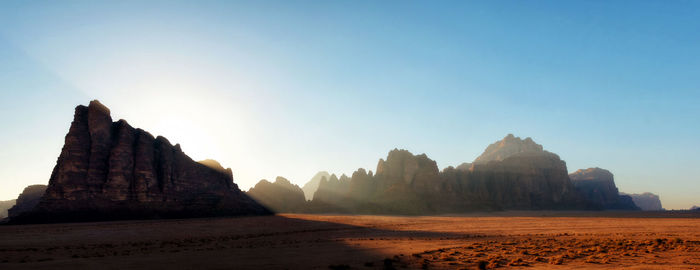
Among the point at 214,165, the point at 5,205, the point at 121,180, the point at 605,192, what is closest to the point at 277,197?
the point at 214,165

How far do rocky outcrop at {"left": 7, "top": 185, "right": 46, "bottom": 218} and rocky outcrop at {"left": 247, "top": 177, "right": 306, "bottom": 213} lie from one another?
2177 inches

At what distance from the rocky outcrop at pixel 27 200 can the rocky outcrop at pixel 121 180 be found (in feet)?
152

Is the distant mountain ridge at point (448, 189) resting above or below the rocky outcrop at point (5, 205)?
above

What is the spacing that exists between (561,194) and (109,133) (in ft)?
504

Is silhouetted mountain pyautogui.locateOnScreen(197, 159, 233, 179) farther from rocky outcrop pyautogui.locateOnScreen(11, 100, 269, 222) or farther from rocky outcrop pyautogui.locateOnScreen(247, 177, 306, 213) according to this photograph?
rocky outcrop pyautogui.locateOnScreen(247, 177, 306, 213)

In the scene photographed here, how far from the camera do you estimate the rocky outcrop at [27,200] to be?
3617 inches

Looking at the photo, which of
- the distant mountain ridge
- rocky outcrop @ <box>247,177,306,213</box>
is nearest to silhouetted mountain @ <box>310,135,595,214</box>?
the distant mountain ridge

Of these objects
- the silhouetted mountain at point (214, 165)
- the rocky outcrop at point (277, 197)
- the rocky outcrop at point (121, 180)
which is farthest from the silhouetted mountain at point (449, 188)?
the rocky outcrop at point (121, 180)

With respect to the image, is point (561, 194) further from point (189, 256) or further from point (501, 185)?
point (189, 256)

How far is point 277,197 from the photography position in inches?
4112

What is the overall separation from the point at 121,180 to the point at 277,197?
48.6m

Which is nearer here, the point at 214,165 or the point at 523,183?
the point at 214,165

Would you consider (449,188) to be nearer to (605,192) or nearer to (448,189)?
(448,189)

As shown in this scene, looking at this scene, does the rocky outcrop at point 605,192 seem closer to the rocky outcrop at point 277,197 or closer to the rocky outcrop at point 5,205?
the rocky outcrop at point 277,197
